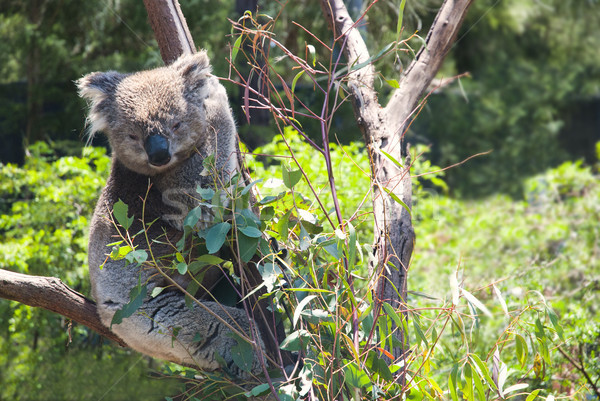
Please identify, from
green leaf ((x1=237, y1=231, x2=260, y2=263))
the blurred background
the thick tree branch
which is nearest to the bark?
the blurred background

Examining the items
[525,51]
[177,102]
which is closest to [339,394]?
[177,102]

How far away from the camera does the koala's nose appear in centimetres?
210

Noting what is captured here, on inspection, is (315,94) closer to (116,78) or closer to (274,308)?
(116,78)

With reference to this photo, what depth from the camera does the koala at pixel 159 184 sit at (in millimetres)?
2150

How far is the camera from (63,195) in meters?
3.50

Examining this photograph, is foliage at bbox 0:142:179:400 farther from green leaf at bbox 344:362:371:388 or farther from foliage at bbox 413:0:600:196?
foliage at bbox 413:0:600:196

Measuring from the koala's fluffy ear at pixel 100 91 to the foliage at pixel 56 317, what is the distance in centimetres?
126

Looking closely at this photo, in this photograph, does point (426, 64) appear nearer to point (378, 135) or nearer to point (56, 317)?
point (378, 135)

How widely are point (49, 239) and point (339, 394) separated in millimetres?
2352

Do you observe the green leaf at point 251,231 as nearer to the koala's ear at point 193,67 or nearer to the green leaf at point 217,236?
the green leaf at point 217,236

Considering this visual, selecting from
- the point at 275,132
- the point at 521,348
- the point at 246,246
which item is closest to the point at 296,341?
the point at 246,246

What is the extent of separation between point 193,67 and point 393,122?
83 centimetres

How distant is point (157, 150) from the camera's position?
2.10m

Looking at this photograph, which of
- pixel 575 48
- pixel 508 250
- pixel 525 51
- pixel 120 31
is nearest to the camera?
pixel 508 250
